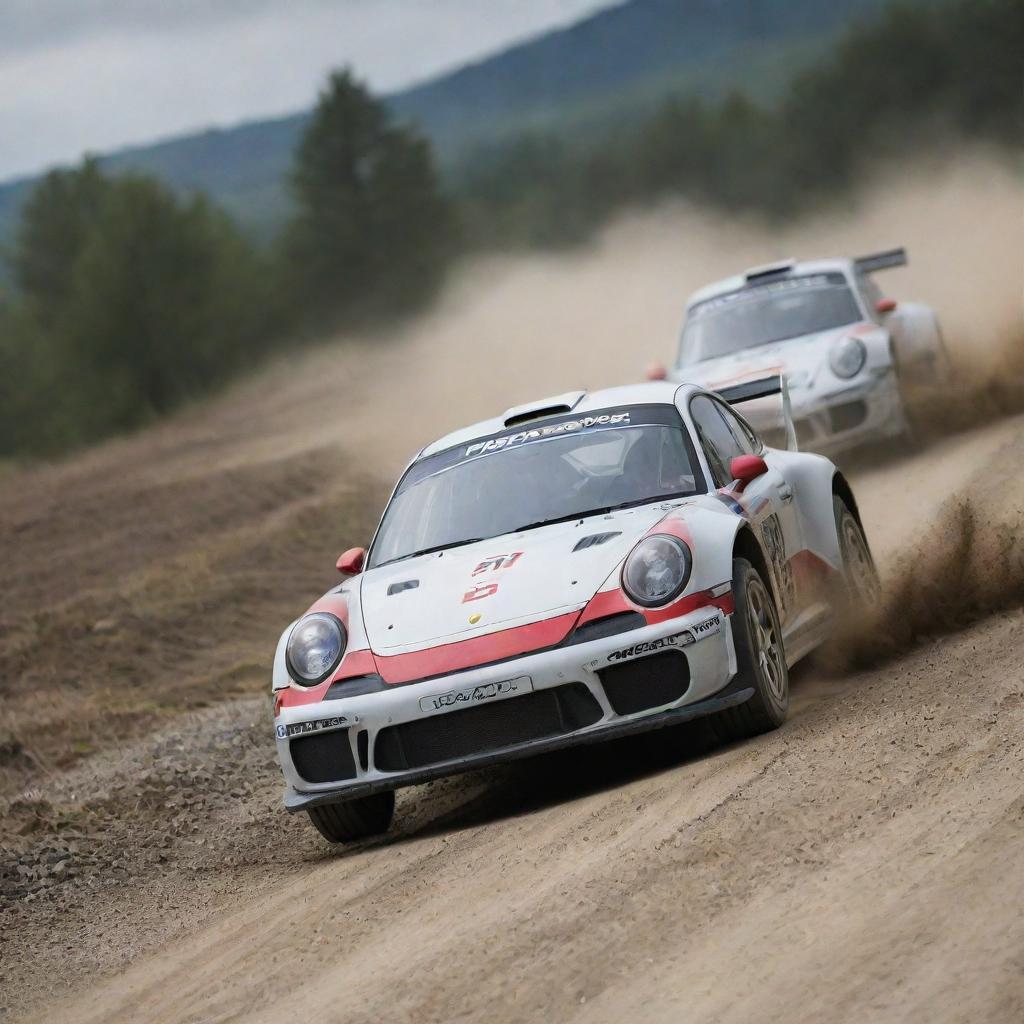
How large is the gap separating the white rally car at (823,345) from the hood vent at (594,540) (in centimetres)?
668

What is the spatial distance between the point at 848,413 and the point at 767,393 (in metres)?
5.19

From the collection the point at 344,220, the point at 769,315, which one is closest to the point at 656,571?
the point at 769,315

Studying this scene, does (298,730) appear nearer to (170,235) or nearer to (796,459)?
(796,459)

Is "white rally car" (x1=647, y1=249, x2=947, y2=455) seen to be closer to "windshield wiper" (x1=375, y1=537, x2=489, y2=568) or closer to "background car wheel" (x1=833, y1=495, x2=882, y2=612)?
"background car wheel" (x1=833, y1=495, x2=882, y2=612)

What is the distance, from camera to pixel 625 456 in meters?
7.37

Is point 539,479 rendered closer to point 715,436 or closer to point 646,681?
point 715,436

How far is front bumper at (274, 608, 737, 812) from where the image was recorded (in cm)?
605

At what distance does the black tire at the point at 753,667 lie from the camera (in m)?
6.24

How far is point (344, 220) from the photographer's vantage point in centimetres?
6072

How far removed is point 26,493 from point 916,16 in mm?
39857

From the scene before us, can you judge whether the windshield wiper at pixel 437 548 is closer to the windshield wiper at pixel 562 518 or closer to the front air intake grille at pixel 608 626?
the windshield wiper at pixel 562 518

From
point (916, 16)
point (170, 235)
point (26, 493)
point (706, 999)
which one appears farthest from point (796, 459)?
point (916, 16)

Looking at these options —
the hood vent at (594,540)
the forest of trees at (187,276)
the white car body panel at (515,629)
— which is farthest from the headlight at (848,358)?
the forest of trees at (187,276)

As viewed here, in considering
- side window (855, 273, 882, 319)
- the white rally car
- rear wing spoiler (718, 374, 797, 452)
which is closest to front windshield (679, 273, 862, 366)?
the white rally car
